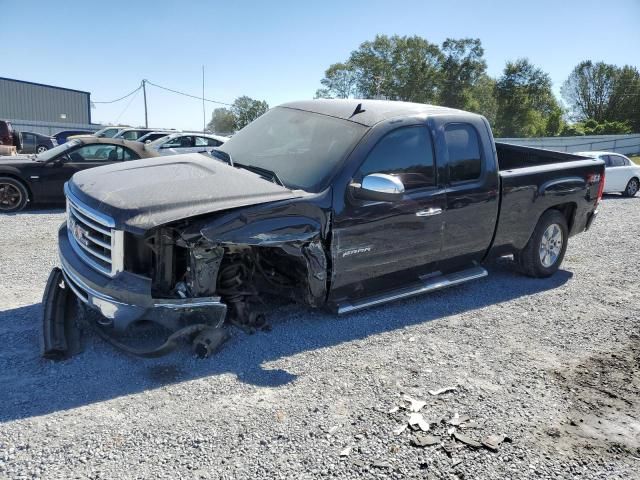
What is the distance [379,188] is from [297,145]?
101 cm

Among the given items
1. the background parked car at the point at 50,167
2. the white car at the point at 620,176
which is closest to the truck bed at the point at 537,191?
the background parked car at the point at 50,167

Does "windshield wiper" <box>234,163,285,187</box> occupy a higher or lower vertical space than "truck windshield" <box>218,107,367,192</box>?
lower

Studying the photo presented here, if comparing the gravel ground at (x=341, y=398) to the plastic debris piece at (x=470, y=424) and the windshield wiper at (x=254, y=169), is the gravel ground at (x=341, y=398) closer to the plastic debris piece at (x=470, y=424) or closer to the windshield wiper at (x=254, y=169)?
the plastic debris piece at (x=470, y=424)

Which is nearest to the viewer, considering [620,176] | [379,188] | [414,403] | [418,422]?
[418,422]

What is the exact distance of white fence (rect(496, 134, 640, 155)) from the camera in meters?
35.6

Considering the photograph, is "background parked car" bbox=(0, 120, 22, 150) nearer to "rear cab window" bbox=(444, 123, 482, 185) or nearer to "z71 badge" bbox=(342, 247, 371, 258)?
"rear cab window" bbox=(444, 123, 482, 185)

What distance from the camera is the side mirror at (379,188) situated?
13.5 ft

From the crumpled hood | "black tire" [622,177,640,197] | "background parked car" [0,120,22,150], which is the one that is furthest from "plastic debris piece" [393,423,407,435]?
"background parked car" [0,120,22,150]

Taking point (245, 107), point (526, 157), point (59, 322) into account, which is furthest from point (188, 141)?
point (245, 107)

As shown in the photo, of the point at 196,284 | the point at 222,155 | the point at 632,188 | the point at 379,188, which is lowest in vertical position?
the point at 632,188

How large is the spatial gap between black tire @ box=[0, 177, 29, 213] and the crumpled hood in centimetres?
613

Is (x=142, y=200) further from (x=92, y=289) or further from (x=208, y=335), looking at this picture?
(x=208, y=335)

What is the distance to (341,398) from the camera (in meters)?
3.37

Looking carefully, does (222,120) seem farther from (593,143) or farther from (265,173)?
(265,173)
